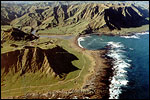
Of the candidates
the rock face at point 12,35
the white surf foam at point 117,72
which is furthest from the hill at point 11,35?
the white surf foam at point 117,72

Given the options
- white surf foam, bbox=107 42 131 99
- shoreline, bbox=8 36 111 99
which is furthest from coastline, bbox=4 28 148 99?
white surf foam, bbox=107 42 131 99

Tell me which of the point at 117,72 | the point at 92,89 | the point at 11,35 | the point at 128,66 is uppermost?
the point at 11,35

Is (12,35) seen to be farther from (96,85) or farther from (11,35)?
(96,85)

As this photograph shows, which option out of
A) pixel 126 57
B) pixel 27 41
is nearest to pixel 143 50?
pixel 126 57

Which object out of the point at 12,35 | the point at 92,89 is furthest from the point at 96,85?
the point at 12,35

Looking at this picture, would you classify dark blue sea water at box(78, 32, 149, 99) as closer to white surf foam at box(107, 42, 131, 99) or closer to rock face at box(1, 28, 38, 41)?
white surf foam at box(107, 42, 131, 99)

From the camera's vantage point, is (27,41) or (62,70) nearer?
(62,70)

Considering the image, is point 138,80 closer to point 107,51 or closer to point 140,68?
point 140,68
